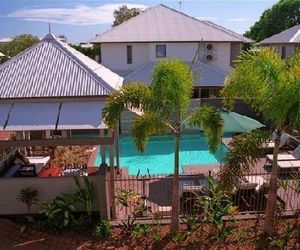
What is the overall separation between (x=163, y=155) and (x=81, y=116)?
14.0 metres

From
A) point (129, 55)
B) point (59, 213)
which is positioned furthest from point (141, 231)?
point (129, 55)

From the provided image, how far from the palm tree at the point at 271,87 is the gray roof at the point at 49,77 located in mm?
5273

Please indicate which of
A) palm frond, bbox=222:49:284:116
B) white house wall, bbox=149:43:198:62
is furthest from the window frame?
palm frond, bbox=222:49:284:116

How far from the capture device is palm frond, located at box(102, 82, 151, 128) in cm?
1195

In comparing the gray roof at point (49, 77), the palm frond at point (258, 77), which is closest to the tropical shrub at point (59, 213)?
the gray roof at point (49, 77)

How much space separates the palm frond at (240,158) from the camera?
11820 millimetres

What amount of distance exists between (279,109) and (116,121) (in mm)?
4940

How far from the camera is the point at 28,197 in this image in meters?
14.0

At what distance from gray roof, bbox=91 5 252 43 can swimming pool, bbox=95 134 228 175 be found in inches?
459

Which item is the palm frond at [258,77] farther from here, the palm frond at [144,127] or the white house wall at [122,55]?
the white house wall at [122,55]

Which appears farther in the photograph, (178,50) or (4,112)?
(178,50)

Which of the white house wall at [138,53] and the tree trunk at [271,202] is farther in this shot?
the white house wall at [138,53]

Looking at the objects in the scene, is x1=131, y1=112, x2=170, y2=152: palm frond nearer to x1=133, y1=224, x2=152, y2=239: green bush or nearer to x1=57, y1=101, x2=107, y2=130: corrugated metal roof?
x1=57, y1=101, x2=107, y2=130: corrugated metal roof

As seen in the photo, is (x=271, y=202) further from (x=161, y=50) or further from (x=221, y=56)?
(x=221, y=56)
